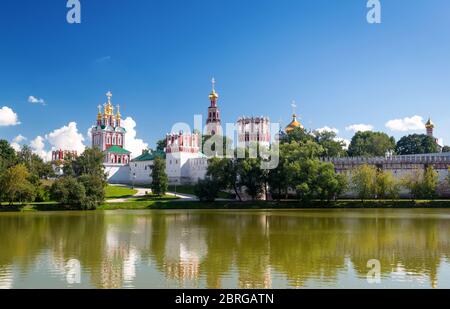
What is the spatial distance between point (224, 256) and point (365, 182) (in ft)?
109

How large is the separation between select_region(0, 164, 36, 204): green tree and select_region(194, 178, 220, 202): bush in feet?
50.0

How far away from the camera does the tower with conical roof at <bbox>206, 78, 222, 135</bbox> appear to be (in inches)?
3285

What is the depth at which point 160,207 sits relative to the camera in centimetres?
4678

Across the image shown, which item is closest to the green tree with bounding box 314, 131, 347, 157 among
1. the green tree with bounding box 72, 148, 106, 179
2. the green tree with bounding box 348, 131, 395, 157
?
the green tree with bounding box 348, 131, 395, 157

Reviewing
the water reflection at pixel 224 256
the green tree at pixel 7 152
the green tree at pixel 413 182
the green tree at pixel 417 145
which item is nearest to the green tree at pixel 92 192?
the green tree at pixel 7 152

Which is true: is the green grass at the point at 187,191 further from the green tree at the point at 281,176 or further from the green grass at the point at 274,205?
the green tree at the point at 281,176

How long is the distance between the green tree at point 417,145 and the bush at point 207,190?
43702 millimetres

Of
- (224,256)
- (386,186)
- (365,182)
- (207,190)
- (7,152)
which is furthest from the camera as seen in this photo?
(7,152)

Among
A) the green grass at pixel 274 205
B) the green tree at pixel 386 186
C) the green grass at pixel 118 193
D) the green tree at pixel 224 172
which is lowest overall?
the green grass at pixel 274 205

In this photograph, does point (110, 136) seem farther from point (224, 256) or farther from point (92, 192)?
point (224, 256)

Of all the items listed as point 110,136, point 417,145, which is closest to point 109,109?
point 110,136

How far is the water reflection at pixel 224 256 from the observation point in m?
12.6

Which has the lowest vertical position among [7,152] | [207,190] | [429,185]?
[207,190]

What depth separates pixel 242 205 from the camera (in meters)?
47.3
